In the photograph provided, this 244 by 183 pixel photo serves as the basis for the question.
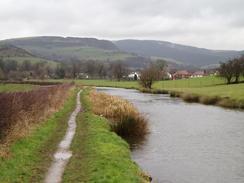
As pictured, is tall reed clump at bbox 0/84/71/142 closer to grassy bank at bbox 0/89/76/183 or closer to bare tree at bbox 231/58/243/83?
grassy bank at bbox 0/89/76/183

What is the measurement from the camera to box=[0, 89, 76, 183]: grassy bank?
650 inches

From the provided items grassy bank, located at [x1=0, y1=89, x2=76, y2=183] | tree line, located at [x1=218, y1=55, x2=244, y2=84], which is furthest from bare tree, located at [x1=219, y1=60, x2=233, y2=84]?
grassy bank, located at [x1=0, y1=89, x2=76, y2=183]

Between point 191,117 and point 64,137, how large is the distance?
25.8 meters

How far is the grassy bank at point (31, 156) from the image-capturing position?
16516 millimetres

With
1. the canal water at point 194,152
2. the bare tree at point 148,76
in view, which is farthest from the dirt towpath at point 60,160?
the bare tree at point 148,76

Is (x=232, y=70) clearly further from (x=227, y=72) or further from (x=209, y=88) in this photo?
(x=209, y=88)

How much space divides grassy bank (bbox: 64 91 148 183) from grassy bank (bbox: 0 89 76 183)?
1108 mm

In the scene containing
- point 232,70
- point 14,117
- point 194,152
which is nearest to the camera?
point 14,117

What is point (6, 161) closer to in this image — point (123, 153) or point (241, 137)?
point (123, 153)

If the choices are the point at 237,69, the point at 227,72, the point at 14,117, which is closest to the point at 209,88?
the point at 237,69

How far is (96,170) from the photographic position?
1811cm

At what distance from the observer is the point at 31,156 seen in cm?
1992

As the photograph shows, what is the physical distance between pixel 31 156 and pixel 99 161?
3.03 meters

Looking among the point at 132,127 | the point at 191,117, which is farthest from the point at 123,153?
the point at 191,117
